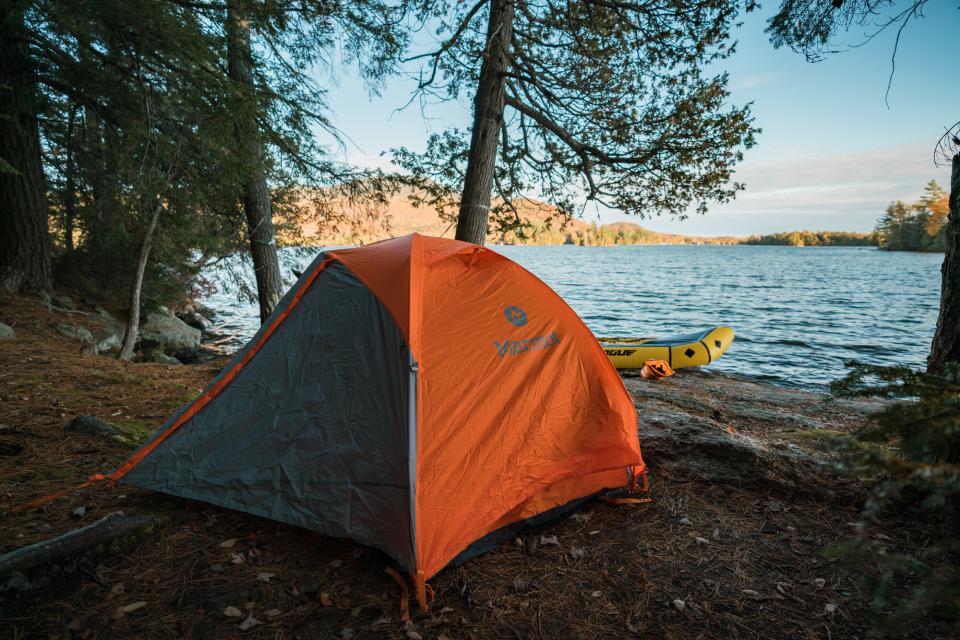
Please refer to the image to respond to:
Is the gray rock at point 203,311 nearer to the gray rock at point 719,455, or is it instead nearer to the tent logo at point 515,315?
the tent logo at point 515,315

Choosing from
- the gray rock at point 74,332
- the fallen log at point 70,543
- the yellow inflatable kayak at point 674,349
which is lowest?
the yellow inflatable kayak at point 674,349

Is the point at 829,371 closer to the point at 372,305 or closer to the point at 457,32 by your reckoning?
the point at 457,32

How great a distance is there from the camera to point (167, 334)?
12.7 metres

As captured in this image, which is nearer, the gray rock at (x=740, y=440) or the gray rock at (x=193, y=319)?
the gray rock at (x=740, y=440)

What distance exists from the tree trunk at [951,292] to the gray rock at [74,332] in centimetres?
1207

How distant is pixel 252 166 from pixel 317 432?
5859mm

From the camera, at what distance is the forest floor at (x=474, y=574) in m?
2.33

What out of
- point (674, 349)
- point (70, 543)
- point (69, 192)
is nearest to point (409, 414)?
point (70, 543)

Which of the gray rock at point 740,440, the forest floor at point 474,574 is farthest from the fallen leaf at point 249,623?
the gray rock at point 740,440

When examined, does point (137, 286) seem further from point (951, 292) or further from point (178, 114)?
point (951, 292)

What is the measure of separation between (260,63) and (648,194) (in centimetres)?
676

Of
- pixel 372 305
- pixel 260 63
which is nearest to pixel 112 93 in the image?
pixel 260 63

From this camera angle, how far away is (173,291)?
497 inches

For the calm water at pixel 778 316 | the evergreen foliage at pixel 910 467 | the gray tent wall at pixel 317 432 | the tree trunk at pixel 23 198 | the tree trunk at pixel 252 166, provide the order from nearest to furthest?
the evergreen foliage at pixel 910 467 → the gray tent wall at pixel 317 432 → the tree trunk at pixel 252 166 → the tree trunk at pixel 23 198 → the calm water at pixel 778 316
